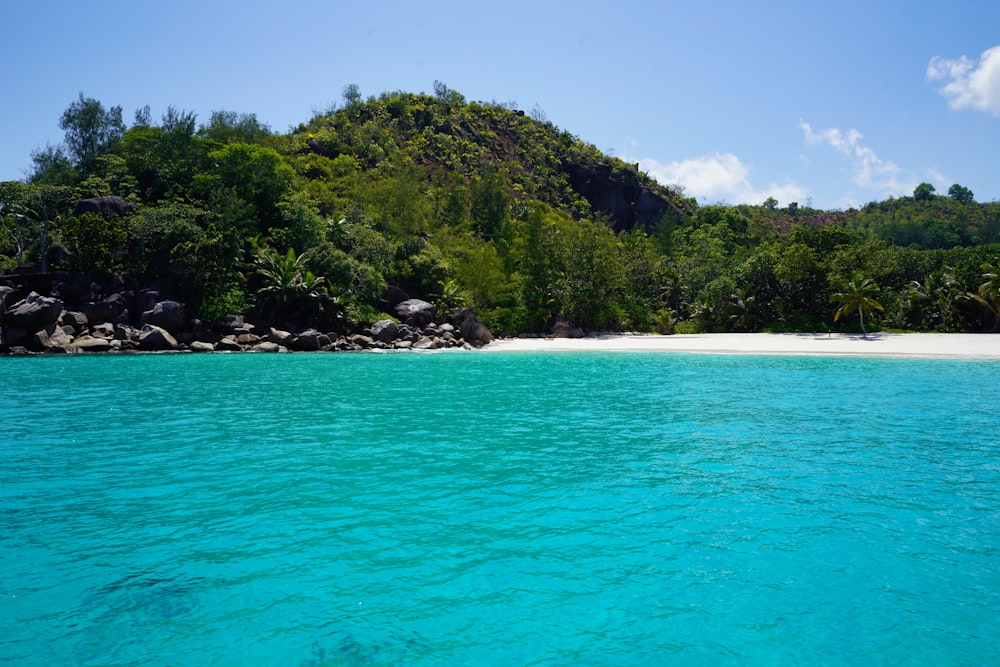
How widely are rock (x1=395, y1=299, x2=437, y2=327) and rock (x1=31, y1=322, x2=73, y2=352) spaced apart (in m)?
23.8

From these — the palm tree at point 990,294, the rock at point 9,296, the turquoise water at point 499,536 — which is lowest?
the turquoise water at point 499,536

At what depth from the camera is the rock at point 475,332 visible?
48594mm

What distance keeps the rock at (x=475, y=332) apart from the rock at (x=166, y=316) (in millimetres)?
21747

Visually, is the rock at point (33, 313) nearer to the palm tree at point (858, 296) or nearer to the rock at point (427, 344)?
the rock at point (427, 344)

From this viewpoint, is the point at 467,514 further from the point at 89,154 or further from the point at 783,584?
the point at 89,154

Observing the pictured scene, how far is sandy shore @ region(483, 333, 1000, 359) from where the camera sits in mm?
38844

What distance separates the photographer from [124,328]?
39156mm

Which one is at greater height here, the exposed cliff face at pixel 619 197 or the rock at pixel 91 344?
the exposed cliff face at pixel 619 197

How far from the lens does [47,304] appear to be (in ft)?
122

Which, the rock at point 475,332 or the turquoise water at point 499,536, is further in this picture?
the rock at point 475,332

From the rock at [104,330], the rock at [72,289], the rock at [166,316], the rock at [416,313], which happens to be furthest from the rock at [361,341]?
the rock at [72,289]

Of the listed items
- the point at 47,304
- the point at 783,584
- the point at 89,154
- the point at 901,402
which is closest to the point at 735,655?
the point at 783,584

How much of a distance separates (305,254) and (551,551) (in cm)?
4374

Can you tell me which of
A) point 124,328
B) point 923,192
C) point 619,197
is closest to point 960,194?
point 923,192
